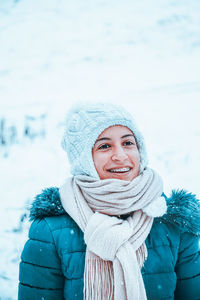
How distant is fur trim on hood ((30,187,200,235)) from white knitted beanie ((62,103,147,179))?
219 mm

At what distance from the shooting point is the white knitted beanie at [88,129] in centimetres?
145

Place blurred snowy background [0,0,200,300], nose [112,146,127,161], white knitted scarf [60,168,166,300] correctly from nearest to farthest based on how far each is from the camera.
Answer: white knitted scarf [60,168,166,300] < nose [112,146,127,161] < blurred snowy background [0,0,200,300]

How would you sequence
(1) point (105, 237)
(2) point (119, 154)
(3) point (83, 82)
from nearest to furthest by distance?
1. (1) point (105, 237)
2. (2) point (119, 154)
3. (3) point (83, 82)

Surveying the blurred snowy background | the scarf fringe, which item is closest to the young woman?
the scarf fringe

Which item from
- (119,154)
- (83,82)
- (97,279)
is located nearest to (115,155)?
(119,154)

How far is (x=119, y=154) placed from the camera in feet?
4.63

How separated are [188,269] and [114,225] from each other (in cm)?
50

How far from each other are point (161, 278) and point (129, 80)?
6.11 metres

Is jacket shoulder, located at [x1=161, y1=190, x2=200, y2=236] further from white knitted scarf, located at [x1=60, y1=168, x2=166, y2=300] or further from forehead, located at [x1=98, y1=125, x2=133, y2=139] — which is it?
forehead, located at [x1=98, y1=125, x2=133, y2=139]

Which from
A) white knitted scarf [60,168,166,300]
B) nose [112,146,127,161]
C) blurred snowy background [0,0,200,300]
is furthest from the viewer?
blurred snowy background [0,0,200,300]

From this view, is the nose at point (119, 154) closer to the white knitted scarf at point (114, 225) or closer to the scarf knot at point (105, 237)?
the white knitted scarf at point (114, 225)

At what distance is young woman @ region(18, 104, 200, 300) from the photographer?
1.27 meters

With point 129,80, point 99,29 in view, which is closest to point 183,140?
point 129,80

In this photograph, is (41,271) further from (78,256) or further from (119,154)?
(119,154)
